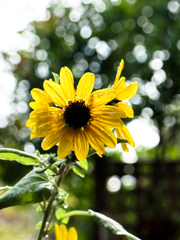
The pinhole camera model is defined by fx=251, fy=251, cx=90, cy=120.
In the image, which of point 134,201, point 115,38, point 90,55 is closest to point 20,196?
point 134,201

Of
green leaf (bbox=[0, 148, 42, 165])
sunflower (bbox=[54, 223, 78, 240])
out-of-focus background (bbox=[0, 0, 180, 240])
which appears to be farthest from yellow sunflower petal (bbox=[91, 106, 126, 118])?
out-of-focus background (bbox=[0, 0, 180, 240])

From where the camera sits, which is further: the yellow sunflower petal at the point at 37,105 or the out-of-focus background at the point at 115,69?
the out-of-focus background at the point at 115,69

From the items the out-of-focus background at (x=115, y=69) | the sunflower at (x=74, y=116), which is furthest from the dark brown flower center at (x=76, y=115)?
the out-of-focus background at (x=115, y=69)

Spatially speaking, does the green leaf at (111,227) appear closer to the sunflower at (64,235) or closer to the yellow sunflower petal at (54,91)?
the sunflower at (64,235)

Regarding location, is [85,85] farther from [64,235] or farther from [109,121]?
[64,235]

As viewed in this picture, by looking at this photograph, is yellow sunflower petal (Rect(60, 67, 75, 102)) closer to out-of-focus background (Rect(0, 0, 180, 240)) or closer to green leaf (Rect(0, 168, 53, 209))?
green leaf (Rect(0, 168, 53, 209))
